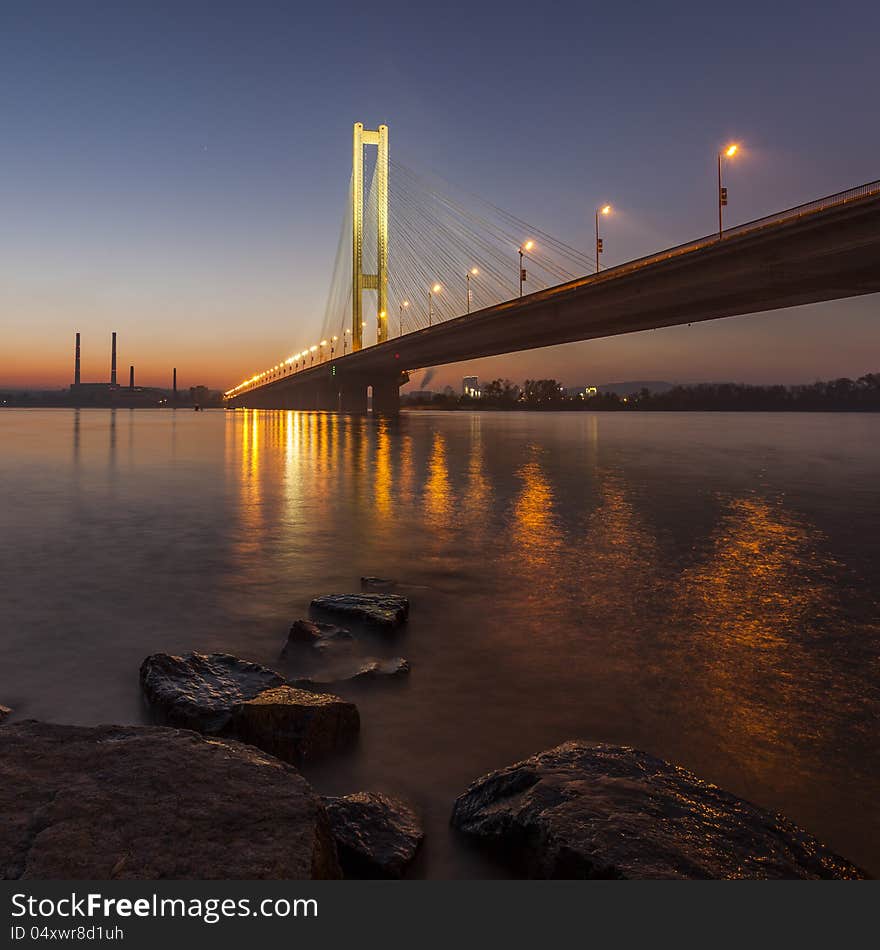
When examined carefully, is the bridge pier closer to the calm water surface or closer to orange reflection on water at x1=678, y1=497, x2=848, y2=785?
Result: the calm water surface

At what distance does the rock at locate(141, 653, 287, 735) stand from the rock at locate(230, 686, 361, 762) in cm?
17

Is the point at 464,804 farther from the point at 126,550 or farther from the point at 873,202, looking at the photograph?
the point at 873,202

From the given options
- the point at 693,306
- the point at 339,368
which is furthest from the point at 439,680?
the point at 339,368

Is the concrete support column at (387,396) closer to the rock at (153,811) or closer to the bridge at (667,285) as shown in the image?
the bridge at (667,285)

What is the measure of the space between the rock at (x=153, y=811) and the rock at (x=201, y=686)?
79cm

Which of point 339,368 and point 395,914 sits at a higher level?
point 339,368

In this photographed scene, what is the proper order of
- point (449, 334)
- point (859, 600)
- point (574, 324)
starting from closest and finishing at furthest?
point (859, 600), point (574, 324), point (449, 334)

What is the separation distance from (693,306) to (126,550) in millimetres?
34131

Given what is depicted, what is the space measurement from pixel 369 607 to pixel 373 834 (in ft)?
11.3

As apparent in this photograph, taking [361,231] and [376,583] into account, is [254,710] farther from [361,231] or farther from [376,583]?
[361,231]

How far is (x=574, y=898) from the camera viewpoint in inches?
89.7

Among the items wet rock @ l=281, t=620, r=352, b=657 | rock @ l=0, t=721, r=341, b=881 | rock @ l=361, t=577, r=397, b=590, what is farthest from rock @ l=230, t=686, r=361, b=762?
rock @ l=361, t=577, r=397, b=590

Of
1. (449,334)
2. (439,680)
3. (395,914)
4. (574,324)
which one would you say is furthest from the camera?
(449,334)

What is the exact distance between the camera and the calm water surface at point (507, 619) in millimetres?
3691
